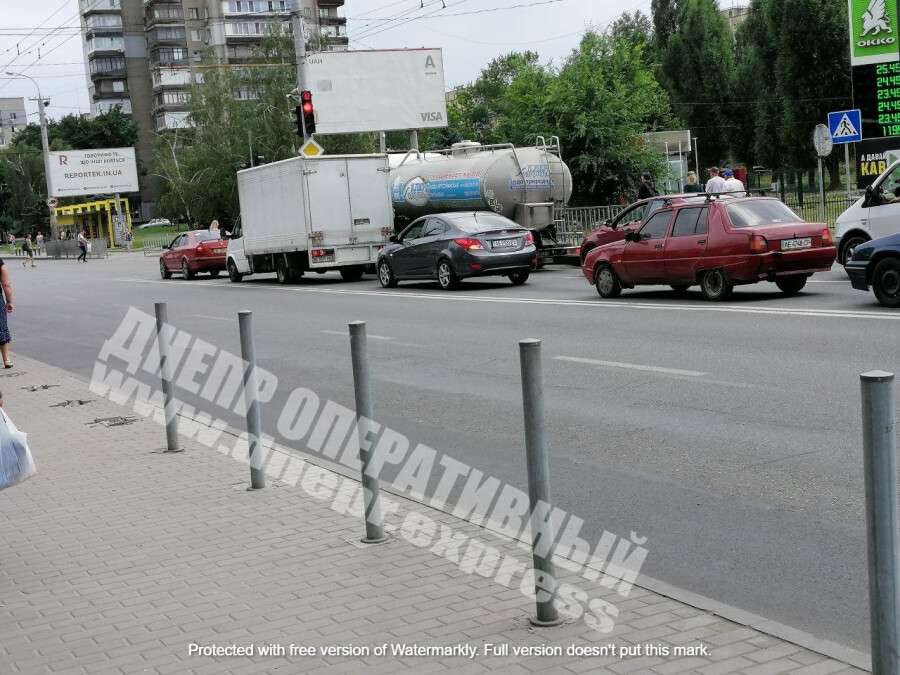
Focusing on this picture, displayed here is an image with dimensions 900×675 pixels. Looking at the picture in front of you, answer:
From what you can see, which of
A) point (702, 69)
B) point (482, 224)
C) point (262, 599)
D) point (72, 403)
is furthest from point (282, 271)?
point (702, 69)

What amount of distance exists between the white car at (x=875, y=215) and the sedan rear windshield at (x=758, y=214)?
7.23 feet

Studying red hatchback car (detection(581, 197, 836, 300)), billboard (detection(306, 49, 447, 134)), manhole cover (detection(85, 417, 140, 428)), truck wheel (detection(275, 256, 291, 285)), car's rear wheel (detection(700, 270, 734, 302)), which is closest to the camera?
manhole cover (detection(85, 417, 140, 428))

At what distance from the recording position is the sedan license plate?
16.4m

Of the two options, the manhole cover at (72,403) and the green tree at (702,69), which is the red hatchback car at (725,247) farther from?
the green tree at (702,69)

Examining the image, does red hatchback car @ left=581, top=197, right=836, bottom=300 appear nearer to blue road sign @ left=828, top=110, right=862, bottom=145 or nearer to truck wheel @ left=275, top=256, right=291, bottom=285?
blue road sign @ left=828, top=110, right=862, bottom=145

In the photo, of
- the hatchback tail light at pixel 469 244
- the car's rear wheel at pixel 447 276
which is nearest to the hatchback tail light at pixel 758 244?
the hatchback tail light at pixel 469 244

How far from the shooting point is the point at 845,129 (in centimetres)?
2558

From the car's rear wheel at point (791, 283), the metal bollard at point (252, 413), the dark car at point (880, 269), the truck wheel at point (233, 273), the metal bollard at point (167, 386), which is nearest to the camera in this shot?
the metal bollard at point (252, 413)

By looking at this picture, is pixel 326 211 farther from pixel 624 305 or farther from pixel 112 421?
pixel 112 421

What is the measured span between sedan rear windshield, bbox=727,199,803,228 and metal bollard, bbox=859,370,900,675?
14076 millimetres

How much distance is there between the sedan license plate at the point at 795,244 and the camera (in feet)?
53.7

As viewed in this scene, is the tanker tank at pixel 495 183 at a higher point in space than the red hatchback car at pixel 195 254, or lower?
higher

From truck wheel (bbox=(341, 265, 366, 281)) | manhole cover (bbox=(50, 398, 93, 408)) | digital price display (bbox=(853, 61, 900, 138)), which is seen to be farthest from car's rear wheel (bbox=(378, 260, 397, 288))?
manhole cover (bbox=(50, 398, 93, 408))

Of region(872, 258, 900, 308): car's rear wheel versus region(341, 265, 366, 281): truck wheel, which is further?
region(341, 265, 366, 281): truck wheel
